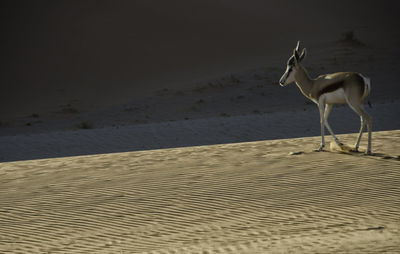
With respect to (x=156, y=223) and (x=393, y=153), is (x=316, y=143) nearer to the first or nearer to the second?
(x=393, y=153)

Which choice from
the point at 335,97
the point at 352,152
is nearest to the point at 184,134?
the point at 352,152

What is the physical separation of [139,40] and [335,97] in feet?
107

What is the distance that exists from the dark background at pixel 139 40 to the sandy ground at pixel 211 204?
19034 millimetres

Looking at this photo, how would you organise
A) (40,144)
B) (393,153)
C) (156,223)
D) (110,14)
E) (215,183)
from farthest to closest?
1. (110,14)
2. (40,144)
3. (393,153)
4. (215,183)
5. (156,223)

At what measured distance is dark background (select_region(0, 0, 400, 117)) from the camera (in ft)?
105

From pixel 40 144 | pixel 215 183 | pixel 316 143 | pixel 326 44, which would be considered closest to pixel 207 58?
pixel 326 44

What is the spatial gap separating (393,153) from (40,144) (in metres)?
12.2

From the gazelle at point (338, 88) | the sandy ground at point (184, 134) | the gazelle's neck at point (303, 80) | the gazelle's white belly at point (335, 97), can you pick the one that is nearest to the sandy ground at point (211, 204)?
the sandy ground at point (184, 134)

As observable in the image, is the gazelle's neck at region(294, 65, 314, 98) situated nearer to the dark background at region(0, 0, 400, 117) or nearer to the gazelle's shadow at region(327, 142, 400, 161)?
the gazelle's shadow at region(327, 142, 400, 161)

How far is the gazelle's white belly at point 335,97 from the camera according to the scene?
866 centimetres

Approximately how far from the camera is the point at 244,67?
3322 centimetres

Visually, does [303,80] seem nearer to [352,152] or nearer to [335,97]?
[335,97]

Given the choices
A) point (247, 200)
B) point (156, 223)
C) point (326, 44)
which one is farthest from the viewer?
point (326, 44)

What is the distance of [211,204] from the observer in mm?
7152
